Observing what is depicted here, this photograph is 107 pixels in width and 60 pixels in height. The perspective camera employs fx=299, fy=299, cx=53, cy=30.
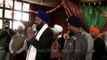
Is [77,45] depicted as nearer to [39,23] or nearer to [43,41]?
[43,41]

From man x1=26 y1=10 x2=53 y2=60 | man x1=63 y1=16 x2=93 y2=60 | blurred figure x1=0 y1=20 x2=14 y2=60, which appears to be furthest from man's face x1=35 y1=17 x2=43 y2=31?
→ blurred figure x1=0 y1=20 x2=14 y2=60

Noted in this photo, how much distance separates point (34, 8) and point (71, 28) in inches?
293

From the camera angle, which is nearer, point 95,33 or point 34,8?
point 95,33

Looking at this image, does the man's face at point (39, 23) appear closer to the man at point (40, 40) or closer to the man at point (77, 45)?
the man at point (40, 40)

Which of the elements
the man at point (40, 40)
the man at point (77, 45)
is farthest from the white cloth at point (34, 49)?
the man at point (77, 45)

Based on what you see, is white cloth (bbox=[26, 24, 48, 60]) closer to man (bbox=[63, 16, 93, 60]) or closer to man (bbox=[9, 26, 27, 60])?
man (bbox=[63, 16, 93, 60])

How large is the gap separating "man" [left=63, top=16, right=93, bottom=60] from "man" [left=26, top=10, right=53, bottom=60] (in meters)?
0.38

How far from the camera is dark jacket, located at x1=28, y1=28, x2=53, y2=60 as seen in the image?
4945 mm

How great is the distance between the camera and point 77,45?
16.8ft

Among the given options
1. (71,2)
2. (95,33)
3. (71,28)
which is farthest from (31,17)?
(71,28)

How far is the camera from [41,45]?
16.3ft

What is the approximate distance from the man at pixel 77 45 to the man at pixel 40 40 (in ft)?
1.25

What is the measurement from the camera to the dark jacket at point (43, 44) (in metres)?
4.95

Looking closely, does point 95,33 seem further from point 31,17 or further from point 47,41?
point 31,17
